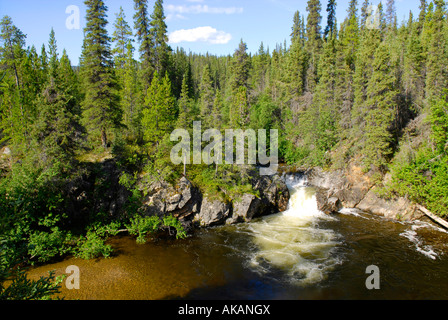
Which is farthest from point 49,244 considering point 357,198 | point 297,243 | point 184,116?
point 357,198

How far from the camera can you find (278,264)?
57.1 feet

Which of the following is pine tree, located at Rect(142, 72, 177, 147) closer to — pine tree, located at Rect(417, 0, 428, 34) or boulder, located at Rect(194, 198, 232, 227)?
boulder, located at Rect(194, 198, 232, 227)

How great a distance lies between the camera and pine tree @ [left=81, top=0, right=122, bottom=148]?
82.8ft

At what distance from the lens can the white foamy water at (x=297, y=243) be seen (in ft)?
55.0

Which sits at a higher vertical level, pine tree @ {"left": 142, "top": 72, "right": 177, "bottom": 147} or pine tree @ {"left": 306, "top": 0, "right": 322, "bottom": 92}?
pine tree @ {"left": 306, "top": 0, "right": 322, "bottom": 92}

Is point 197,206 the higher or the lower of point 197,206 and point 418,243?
the higher

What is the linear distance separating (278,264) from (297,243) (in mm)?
3373

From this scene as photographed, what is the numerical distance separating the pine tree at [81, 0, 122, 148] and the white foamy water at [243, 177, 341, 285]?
18.0 m

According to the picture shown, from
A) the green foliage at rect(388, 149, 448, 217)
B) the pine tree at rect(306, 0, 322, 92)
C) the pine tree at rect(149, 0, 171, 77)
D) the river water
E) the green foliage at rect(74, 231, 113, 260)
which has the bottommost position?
the river water

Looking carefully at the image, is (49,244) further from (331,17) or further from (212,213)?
(331,17)

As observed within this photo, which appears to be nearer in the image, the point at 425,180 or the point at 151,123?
the point at 425,180

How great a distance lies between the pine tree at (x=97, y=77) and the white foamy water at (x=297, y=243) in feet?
59.0

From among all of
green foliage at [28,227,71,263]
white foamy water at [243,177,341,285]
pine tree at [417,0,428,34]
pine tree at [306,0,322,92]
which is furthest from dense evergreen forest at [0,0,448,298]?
pine tree at [417,0,428,34]
